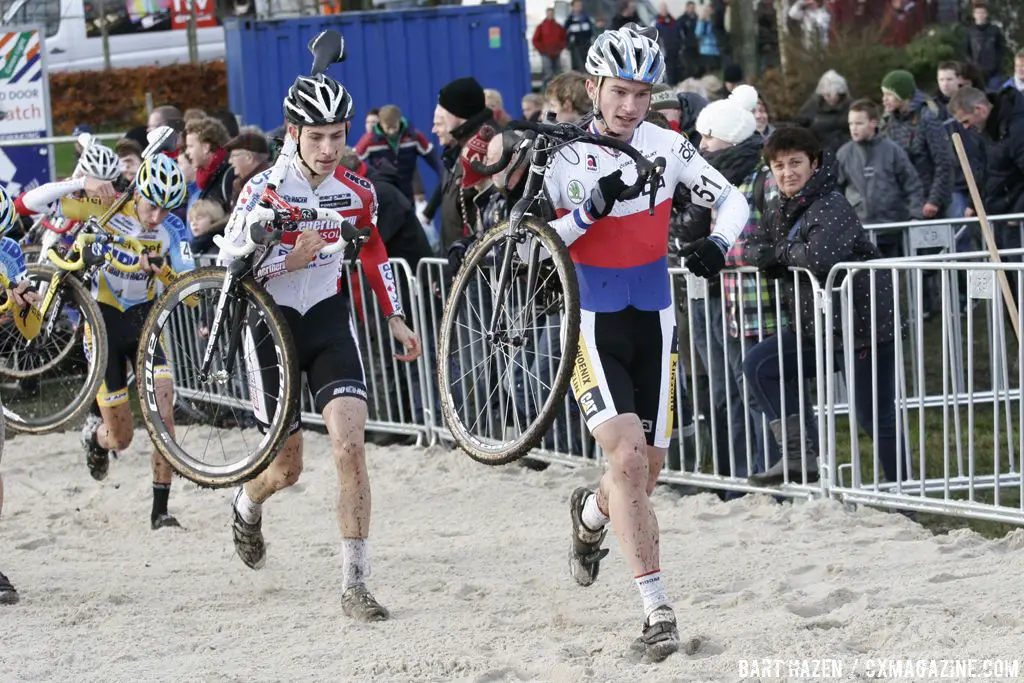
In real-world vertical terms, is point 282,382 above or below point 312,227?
below

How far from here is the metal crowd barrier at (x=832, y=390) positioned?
802 centimetres

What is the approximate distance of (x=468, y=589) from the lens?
7.65m

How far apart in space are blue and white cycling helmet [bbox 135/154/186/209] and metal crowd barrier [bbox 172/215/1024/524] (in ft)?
5.47

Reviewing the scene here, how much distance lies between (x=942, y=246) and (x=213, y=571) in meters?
5.39

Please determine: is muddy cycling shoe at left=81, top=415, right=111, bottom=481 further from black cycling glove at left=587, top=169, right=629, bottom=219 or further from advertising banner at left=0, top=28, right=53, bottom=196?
advertising banner at left=0, top=28, right=53, bottom=196

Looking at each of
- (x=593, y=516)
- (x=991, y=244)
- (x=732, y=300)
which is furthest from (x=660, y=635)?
(x=991, y=244)

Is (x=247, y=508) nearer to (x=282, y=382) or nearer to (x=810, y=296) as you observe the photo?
(x=282, y=382)

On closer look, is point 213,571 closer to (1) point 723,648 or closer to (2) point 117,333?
(2) point 117,333

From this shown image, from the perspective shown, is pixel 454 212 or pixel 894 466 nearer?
pixel 894 466

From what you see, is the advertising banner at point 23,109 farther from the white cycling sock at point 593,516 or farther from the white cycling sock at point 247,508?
the white cycling sock at point 593,516

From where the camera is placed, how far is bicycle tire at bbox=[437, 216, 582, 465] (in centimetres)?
576

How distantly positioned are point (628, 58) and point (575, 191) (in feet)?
1.82

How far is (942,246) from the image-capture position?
10688 millimetres

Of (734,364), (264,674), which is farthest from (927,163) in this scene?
(264,674)
